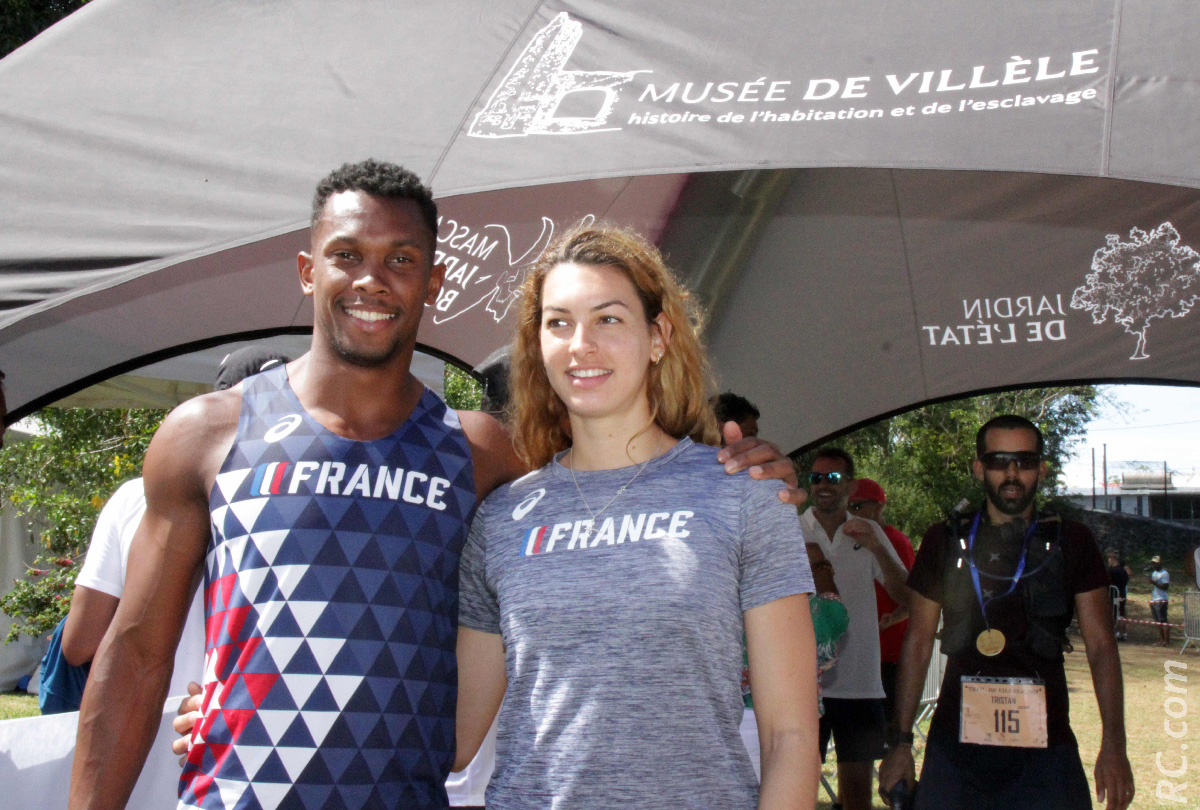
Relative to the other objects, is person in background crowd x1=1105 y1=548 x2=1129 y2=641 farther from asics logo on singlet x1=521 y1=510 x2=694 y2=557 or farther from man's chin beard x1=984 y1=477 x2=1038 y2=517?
asics logo on singlet x1=521 y1=510 x2=694 y2=557

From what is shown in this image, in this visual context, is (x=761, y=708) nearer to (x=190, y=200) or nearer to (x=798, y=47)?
(x=798, y=47)

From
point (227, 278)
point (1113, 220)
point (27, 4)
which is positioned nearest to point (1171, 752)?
point (1113, 220)

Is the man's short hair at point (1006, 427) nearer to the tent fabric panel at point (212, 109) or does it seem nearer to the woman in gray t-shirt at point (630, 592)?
the woman in gray t-shirt at point (630, 592)

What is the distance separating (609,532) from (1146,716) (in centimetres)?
1161

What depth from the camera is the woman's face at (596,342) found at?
6.37 ft

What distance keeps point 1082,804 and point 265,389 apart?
10.3ft

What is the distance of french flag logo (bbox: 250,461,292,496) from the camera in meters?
1.99

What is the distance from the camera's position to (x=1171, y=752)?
9117 mm

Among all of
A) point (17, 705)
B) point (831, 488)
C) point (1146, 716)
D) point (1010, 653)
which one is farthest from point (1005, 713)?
point (1146, 716)

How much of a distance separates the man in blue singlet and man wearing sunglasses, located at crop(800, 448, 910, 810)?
11.9 ft

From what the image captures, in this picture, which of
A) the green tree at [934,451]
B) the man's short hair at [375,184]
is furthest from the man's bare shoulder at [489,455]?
the green tree at [934,451]

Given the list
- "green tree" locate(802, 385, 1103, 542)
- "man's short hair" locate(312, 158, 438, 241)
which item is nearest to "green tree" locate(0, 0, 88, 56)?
"man's short hair" locate(312, 158, 438, 241)

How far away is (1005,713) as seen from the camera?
146 inches

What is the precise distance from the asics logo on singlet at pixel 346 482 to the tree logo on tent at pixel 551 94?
2.90 ft
